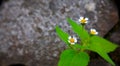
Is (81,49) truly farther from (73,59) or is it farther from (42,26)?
(42,26)

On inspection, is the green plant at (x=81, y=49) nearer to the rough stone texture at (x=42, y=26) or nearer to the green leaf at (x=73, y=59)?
the green leaf at (x=73, y=59)

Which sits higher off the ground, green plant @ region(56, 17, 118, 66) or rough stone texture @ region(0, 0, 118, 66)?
rough stone texture @ region(0, 0, 118, 66)

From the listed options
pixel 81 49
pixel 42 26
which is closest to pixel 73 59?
pixel 81 49

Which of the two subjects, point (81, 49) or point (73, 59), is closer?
point (73, 59)

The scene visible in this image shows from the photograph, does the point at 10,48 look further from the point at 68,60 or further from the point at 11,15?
the point at 68,60

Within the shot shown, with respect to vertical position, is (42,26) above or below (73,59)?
above

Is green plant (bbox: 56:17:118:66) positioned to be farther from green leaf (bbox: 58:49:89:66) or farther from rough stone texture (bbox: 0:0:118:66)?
rough stone texture (bbox: 0:0:118:66)

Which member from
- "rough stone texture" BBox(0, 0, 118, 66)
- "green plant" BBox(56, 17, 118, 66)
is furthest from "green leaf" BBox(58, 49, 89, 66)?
"rough stone texture" BBox(0, 0, 118, 66)
